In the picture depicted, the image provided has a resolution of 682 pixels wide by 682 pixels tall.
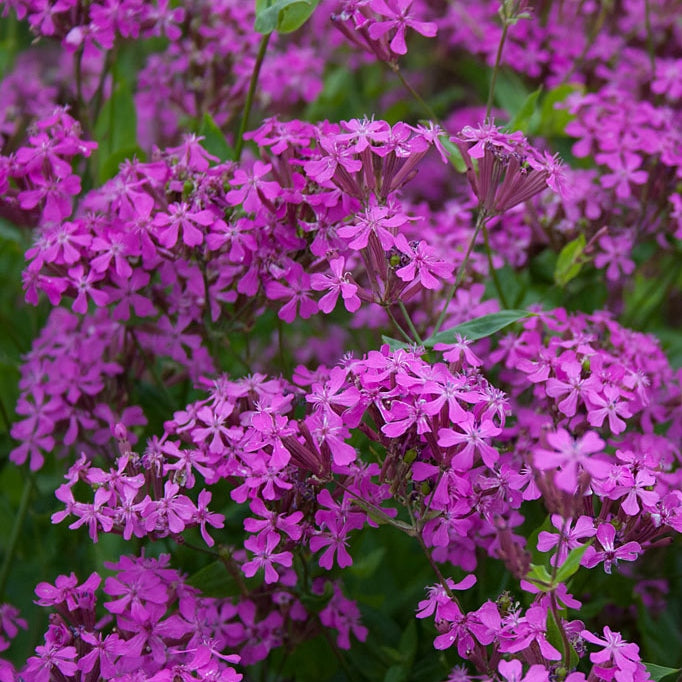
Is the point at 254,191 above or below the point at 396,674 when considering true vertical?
above

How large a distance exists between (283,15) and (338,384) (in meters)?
0.53

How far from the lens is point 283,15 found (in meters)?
1.15

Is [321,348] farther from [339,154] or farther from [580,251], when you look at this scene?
[339,154]

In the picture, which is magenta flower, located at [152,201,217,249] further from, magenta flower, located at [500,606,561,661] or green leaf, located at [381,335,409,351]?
magenta flower, located at [500,606,561,661]

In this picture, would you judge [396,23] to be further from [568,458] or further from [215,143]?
[568,458]

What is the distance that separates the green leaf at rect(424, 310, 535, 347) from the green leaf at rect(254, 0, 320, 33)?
450 mm

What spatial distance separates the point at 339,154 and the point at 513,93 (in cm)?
80

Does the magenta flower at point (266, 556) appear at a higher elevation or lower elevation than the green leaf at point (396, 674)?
higher

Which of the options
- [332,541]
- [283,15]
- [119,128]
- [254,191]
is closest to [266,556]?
[332,541]

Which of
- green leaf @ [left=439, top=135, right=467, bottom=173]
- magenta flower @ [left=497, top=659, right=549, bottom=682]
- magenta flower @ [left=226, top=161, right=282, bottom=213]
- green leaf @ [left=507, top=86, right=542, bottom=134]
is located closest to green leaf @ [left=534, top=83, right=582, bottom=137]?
green leaf @ [left=507, top=86, right=542, bottom=134]

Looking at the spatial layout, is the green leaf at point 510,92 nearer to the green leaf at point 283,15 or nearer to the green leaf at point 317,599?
the green leaf at point 283,15

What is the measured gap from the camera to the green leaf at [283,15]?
111cm

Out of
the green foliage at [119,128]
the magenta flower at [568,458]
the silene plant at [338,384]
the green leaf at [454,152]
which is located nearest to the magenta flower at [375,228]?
the silene plant at [338,384]

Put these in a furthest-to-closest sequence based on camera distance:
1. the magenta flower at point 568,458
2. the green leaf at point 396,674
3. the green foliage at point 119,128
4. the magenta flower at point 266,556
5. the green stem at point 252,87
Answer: the green foliage at point 119,128 → the green stem at point 252,87 → the green leaf at point 396,674 → the magenta flower at point 266,556 → the magenta flower at point 568,458
